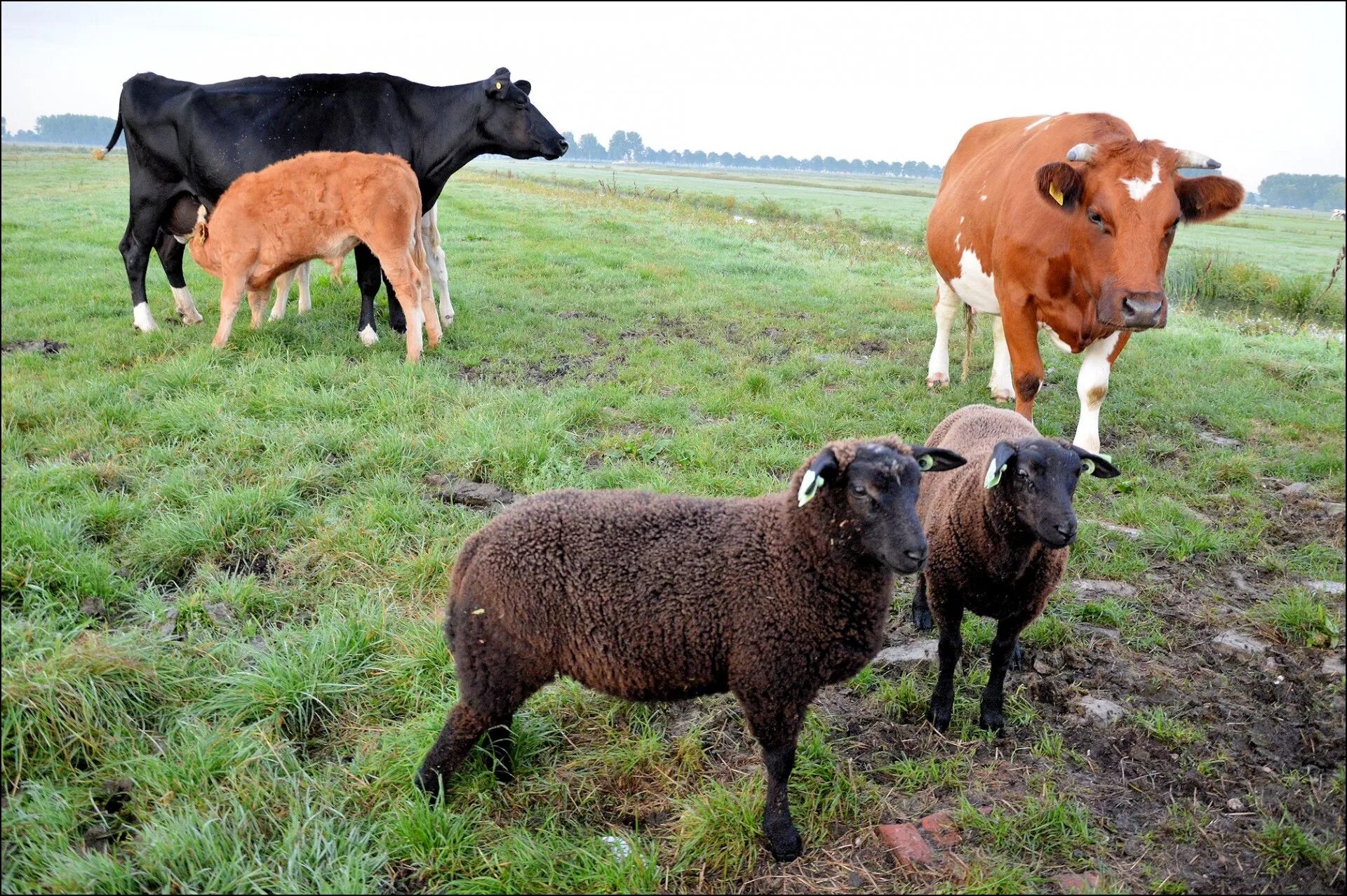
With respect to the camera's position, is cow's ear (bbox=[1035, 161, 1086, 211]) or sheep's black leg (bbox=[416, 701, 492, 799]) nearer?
sheep's black leg (bbox=[416, 701, 492, 799])

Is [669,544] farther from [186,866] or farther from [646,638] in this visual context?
[186,866]

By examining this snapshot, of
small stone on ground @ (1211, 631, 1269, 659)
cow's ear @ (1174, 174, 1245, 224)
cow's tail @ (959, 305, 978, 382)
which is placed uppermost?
cow's ear @ (1174, 174, 1245, 224)

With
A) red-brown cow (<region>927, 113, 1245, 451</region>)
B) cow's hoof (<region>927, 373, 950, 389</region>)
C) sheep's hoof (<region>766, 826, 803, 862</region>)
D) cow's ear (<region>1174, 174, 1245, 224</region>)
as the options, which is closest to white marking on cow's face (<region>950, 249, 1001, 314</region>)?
red-brown cow (<region>927, 113, 1245, 451</region>)

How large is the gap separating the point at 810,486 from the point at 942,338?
21.5ft

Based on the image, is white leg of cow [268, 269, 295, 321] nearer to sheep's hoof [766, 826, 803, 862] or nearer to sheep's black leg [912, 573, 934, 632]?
sheep's black leg [912, 573, 934, 632]

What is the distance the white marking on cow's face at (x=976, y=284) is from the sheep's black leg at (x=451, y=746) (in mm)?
5850

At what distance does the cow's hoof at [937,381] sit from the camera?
8438 millimetres

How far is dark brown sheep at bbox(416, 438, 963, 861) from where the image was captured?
9.96 ft

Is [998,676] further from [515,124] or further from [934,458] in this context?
[515,124]

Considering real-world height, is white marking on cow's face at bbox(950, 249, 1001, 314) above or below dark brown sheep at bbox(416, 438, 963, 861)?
above

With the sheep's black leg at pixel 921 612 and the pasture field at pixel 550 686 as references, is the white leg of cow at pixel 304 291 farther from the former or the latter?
the sheep's black leg at pixel 921 612

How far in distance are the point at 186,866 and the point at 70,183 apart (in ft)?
57.3

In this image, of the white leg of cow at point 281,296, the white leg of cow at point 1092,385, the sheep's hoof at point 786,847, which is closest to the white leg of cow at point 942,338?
the white leg of cow at point 1092,385

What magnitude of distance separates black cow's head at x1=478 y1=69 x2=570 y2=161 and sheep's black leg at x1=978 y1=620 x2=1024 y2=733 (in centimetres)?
830
